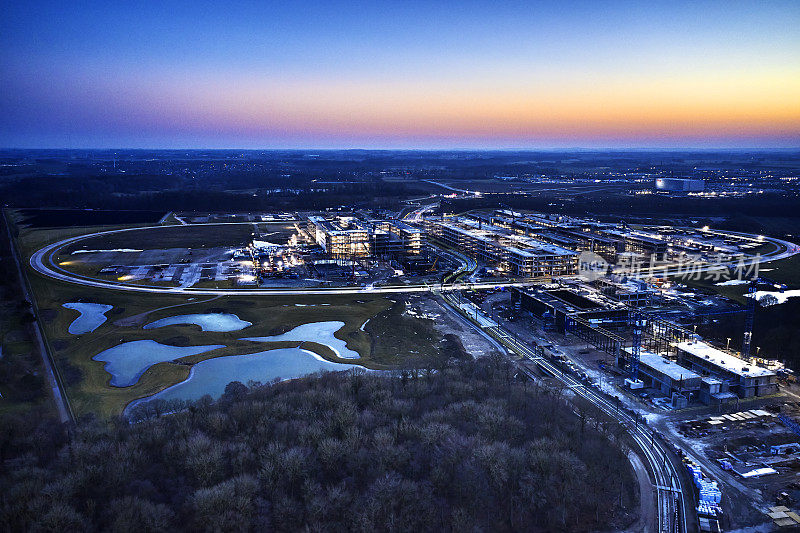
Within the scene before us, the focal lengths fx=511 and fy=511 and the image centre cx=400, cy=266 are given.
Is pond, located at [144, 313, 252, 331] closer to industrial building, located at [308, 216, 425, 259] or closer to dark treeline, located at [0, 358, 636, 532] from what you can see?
dark treeline, located at [0, 358, 636, 532]

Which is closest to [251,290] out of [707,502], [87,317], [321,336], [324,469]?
[87,317]

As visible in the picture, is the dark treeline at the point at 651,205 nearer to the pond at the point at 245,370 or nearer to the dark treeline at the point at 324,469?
the pond at the point at 245,370

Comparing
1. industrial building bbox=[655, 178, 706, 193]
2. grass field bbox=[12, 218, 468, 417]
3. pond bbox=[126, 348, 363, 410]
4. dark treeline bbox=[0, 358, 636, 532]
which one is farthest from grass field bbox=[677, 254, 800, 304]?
industrial building bbox=[655, 178, 706, 193]

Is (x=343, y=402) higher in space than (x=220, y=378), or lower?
higher

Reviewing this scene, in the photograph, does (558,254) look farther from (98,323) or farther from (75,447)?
(75,447)

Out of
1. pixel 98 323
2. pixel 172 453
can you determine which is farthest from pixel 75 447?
pixel 98 323

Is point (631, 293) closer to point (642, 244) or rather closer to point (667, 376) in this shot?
point (667, 376)
